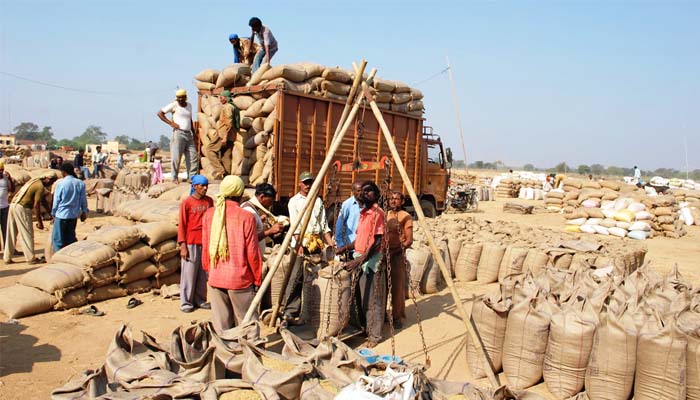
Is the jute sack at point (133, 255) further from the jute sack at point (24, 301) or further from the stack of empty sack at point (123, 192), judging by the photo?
the stack of empty sack at point (123, 192)

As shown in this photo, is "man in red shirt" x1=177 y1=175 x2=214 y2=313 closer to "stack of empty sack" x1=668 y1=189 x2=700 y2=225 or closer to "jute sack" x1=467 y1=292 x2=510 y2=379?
"jute sack" x1=467 y1=292 x2=510 y2=379

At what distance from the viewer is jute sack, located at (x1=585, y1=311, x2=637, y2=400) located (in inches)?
137

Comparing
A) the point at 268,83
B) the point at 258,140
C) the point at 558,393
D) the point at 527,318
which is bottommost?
the point at 558,393

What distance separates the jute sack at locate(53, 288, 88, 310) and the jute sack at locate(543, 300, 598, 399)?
4.90 meters

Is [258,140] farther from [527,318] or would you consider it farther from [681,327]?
[681,327]

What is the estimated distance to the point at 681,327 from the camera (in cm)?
345

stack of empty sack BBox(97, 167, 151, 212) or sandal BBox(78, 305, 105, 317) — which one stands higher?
stack of empty sack BBox(97, 167, 151, 212)

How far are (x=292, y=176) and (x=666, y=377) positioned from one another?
6251 mm

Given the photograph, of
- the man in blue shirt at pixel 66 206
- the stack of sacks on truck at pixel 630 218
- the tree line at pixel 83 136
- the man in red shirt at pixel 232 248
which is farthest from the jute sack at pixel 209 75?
the tree line at pixel 83 136

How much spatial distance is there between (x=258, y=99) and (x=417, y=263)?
13.7ft

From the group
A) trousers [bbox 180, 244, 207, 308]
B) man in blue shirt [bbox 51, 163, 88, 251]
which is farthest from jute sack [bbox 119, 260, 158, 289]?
man in blue shirt [bbox 51, 163, 88, 251]

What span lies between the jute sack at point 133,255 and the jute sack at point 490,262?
4.81 metres

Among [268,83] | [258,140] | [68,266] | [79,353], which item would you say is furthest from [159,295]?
[268,83]

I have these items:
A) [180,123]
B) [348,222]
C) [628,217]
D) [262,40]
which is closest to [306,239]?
[348,222]
